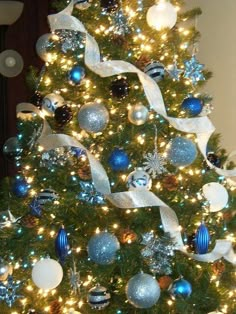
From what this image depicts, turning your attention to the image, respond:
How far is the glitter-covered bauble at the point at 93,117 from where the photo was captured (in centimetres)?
135

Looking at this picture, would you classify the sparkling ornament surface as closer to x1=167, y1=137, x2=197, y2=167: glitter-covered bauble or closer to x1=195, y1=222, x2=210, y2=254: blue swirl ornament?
x1=167, y1=137, x2=197, y2=167: glitter-covered bauble

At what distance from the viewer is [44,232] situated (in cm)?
146

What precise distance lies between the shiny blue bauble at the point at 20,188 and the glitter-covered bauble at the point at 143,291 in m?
0.46

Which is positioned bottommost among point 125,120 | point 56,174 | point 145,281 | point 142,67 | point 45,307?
point 45,307

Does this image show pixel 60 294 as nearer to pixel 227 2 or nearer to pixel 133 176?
pixel 133 176

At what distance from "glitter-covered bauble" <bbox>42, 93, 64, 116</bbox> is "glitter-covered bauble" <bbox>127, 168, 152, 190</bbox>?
1.03ft

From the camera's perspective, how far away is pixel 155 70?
1.40 m

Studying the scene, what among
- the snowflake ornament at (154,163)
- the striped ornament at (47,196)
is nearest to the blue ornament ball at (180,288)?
the snowflake ornament at (154,163)

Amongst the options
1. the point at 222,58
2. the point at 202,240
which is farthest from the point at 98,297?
the point at 222,58

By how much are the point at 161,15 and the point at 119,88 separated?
0.26m

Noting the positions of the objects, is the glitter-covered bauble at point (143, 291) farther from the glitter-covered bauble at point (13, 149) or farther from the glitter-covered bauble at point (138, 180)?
the glitter-covered bauble at point (13, 149)

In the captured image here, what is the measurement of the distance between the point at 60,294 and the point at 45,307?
0.18ft

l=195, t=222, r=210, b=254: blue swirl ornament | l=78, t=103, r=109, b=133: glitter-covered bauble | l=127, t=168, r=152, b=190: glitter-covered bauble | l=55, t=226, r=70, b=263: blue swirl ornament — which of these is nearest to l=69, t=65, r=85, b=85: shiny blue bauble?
l=78, t=103, r=109, b=133: glitter-covered bauble

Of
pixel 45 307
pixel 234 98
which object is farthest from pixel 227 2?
pixel 45 307
